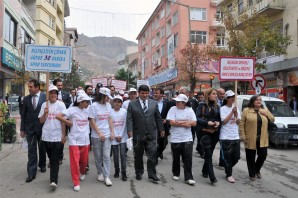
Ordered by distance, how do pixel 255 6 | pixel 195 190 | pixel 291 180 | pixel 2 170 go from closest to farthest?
pixel 195 190
pixel 291 180
pixel 2 170
pixel 255 6

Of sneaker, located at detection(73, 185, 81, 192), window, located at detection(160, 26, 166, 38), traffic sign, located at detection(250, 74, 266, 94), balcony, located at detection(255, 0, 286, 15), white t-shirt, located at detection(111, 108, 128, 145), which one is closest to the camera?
sneaker, located at detection(73, 185, 81, 192)

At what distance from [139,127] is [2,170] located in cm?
353

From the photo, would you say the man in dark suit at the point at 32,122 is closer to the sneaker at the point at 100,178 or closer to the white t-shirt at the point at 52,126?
the white t-shirt at the point at 52,126

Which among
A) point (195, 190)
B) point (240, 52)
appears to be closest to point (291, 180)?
point (195, 190)

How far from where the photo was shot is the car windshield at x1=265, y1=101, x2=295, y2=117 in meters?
13.4

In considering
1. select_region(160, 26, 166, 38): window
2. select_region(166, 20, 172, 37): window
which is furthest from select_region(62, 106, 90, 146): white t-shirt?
select_region(160, 26, 166, 38): window

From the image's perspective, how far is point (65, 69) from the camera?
7.96 m

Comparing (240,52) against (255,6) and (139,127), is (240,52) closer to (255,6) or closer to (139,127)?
(255,6)

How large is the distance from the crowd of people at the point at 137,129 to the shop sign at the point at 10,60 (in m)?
14.0

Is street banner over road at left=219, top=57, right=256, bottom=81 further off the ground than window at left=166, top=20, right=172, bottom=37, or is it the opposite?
window at left=166, top=20, right=172, bottom=37

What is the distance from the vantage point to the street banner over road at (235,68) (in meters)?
8.99

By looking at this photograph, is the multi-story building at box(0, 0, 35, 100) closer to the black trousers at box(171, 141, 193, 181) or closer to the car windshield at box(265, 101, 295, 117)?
the car windshield at box(265, 101, 295, 117)

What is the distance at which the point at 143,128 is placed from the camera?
7.11 metres

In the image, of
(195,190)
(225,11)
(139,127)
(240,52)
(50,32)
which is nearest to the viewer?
(195,190)
